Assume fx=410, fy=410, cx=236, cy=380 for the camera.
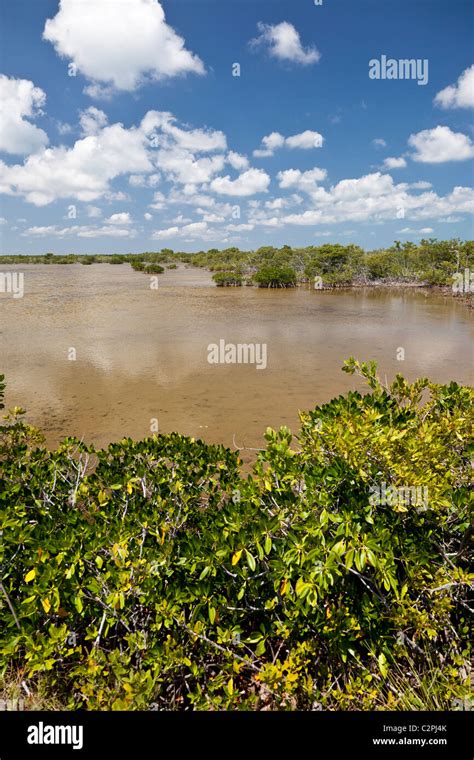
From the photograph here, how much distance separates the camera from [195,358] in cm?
1148

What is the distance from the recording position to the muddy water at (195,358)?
7.39 m

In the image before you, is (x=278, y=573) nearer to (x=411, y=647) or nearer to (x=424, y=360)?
(x=411, y=647)

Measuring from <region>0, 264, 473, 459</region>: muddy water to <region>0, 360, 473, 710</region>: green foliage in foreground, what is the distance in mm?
3586

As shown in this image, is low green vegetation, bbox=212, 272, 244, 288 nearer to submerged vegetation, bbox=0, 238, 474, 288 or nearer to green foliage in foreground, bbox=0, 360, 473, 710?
submerged vegetation, bbox=0, 238, 474, 288

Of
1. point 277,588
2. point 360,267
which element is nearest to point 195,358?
point 277,588

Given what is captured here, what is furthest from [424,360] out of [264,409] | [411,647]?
[411,647]

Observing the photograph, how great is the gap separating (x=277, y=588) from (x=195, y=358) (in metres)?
9.62

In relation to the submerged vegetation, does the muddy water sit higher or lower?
lower

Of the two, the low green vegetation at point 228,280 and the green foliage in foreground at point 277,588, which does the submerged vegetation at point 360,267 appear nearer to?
the low green vegetation at point 228,280

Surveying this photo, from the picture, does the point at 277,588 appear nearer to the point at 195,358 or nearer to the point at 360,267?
the point at 195,358

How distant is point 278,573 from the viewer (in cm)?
197

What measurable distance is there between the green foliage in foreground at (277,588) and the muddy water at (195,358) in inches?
141

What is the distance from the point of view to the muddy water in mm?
7395

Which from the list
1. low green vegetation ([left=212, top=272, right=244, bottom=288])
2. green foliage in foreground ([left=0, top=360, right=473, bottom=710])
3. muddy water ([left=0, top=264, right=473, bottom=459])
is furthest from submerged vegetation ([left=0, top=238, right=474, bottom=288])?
green foliage in foreground ([left=0, top=360, right=473, bottom=710])
